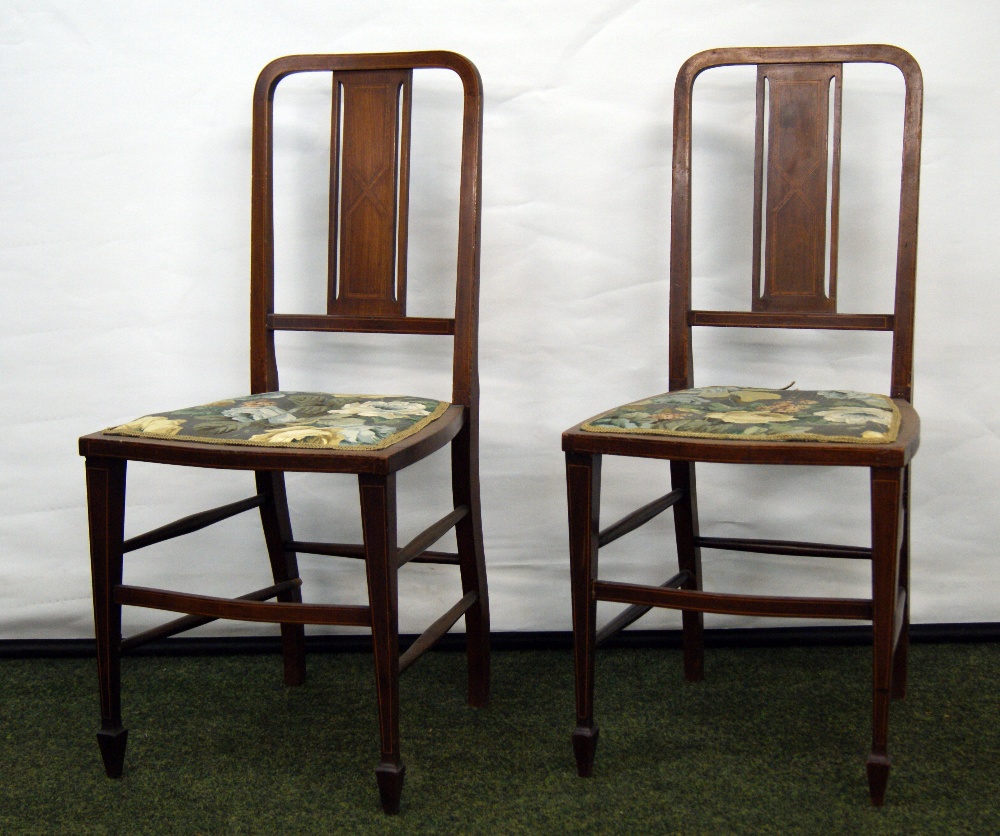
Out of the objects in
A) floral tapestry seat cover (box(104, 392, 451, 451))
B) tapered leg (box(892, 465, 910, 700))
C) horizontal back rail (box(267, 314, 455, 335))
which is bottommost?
tapered leg (box(892, 465, 910, 700))

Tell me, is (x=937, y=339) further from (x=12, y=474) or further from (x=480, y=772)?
(x=12, y=474)

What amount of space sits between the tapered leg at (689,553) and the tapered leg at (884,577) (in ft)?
1.46

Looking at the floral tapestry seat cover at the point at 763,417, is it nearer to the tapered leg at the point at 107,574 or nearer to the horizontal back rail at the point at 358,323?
the horizontal back rail at the point at 358,323

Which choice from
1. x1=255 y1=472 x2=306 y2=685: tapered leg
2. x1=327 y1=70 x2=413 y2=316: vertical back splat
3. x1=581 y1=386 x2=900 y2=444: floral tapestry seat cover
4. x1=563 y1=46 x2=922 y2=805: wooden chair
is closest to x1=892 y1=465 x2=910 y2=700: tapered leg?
x1=563 y1=46 x2=922 y2=805: wooden chair

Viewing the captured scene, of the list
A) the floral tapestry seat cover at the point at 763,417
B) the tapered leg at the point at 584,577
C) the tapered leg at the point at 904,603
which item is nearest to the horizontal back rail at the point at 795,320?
the floral tapestry seat cover at the point at 763,417

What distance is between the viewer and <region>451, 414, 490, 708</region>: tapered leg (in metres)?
1.62

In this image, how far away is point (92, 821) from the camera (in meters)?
1.34

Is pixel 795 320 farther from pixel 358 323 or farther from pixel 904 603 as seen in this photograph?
pixel 358 323

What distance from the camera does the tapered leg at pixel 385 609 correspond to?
1287 mm

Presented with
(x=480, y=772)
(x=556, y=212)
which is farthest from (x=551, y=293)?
(x=480, y=772)

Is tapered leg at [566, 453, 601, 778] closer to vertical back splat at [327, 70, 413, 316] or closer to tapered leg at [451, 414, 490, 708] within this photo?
tapered leg at [451, 414, 490, 708]

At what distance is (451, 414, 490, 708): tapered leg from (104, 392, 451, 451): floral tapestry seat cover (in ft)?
0.34

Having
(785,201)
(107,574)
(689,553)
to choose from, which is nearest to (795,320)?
(785,201)

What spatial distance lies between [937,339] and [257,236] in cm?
122
